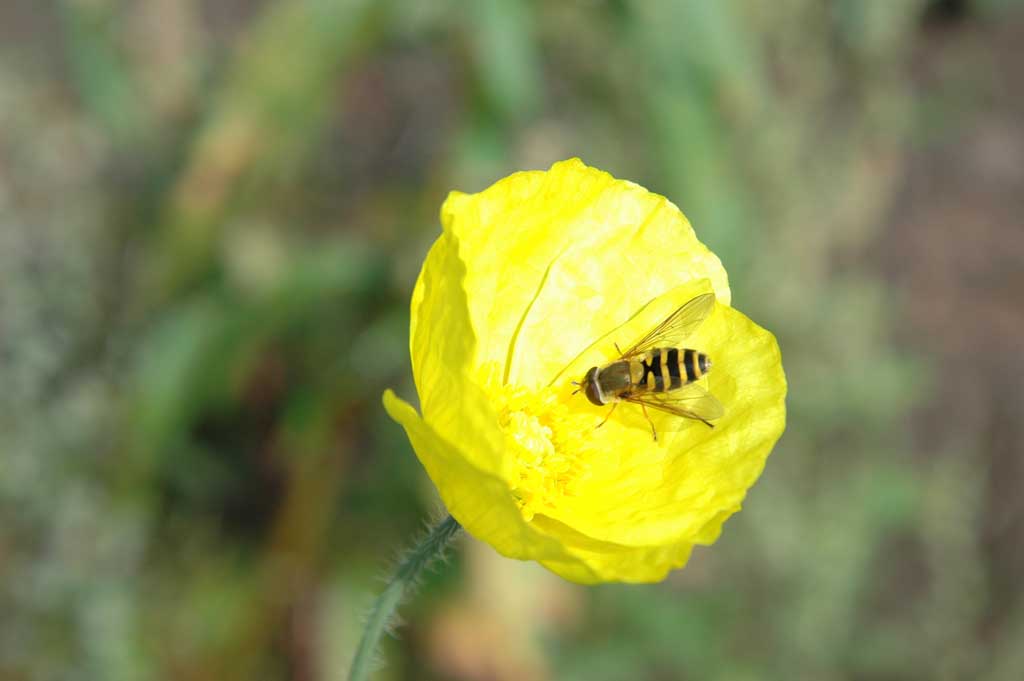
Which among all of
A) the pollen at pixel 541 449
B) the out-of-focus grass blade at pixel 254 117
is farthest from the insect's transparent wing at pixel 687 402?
the out-of-focus grass blade at pixel 254 117

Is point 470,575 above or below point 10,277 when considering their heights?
below

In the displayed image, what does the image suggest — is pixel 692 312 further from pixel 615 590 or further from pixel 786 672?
pixel 786 672

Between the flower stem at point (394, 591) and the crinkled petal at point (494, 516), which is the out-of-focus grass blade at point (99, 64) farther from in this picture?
the flower stem at point (394, 591)

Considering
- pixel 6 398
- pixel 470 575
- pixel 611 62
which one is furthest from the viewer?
pixel 611 62

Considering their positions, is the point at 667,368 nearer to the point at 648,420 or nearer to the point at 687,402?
the point at 687,402

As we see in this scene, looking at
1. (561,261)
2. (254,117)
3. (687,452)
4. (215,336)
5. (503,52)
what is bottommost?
(687,452)

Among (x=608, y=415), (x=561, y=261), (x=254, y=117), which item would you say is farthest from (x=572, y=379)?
(x=254, y=117)

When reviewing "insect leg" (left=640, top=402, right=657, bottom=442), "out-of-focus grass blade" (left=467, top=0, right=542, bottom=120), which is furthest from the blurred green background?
"insect leg" (left=640, top=402, right=657, bottom=442)

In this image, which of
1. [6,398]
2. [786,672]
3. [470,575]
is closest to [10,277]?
[6,398]
